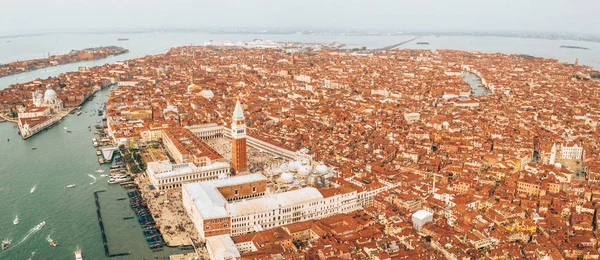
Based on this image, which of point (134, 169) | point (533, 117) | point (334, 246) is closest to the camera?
point (334, 246)

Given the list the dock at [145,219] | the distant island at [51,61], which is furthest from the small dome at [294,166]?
the distant island at [51,61]

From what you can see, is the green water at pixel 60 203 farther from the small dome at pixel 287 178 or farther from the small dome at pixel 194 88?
the small dome at pixel 194 88

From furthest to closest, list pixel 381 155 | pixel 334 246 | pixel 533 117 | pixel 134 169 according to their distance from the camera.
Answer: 1. pixel 533 117
2. pixel 381 155
3. pixel 134 169
4. pixel 334 246

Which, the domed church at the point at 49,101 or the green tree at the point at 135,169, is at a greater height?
the domed church at the point at 49,101

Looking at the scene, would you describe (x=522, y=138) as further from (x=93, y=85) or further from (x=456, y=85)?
(x=93, y=85)

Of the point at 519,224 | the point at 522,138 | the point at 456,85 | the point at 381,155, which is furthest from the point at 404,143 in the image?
the point at 456,85
